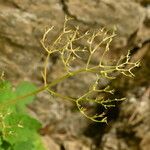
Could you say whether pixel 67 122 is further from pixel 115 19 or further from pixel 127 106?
pixel 115 19

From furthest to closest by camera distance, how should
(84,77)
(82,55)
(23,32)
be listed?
1. (84,77)
2. (82,55)
3. (23,32)

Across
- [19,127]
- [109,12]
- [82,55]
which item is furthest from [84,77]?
[19,127]

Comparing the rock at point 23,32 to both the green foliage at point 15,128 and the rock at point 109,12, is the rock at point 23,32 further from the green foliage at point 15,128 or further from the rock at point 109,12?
the green foliage at point 15,128

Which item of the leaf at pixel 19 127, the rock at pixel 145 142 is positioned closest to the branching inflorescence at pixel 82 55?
the leaf at pixel 19 127

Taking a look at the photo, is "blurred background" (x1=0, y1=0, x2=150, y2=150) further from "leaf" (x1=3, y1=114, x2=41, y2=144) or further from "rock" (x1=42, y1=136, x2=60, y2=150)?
"leaf" (x1=3, y1=114, x2=41, y2=144)

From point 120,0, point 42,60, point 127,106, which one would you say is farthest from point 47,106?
point 120,0

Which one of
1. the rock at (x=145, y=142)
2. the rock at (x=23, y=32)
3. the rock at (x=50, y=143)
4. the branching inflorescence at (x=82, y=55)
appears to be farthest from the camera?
the rock at (x=50, y=143)

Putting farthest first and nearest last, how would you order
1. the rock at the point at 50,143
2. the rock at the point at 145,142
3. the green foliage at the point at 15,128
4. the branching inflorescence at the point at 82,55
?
the rock at the point at 50,143 → the rock at the point at 145,142 → the green foliage at the point at 15,128 → the branching inflorescence at the point at 82,55

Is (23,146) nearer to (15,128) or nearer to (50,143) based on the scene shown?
(15,128)

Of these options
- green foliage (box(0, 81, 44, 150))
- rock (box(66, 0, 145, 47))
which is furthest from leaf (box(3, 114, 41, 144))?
rock (box(66, 0, 145, 47))

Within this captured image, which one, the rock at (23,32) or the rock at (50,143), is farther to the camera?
the rock at (50,143)
